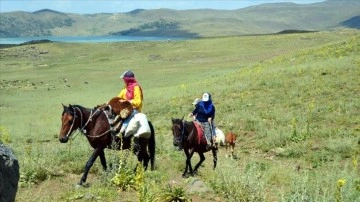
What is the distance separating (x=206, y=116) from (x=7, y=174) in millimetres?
7343

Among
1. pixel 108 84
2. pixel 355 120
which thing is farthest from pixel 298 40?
pixel 355 120

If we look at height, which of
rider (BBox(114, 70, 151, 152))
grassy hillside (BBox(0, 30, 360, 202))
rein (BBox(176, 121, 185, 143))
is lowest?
grassy hillside (BBox(0, 30, 360, 202))

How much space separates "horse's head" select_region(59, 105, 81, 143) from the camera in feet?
31.6

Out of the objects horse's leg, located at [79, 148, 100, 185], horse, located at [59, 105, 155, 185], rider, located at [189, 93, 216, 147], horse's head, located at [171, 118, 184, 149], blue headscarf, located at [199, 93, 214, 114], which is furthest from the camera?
blue headscarf, located at [199, 93, 214, 114]

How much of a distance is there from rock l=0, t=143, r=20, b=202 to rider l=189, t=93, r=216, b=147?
6.89 meters

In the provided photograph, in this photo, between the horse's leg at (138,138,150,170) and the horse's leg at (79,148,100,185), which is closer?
the horse's leg at (79,148,100,185)

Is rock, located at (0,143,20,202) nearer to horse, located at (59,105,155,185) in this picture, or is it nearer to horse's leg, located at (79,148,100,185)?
horse's leg, located at (79,148,100,185)

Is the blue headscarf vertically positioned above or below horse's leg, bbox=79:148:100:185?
above

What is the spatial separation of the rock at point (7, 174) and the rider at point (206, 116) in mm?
6892

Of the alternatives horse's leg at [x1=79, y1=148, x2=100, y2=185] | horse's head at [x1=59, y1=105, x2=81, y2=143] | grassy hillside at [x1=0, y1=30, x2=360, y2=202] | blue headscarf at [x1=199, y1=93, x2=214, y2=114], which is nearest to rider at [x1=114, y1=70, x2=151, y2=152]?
grassy hillside at [x1=0, y1=30, x2=360, y2=202]

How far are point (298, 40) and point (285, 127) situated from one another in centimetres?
7447

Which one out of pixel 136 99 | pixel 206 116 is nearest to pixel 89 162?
pixel 136 99

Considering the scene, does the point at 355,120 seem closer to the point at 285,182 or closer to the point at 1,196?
the point at 285,182

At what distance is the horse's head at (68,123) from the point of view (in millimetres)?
9625
